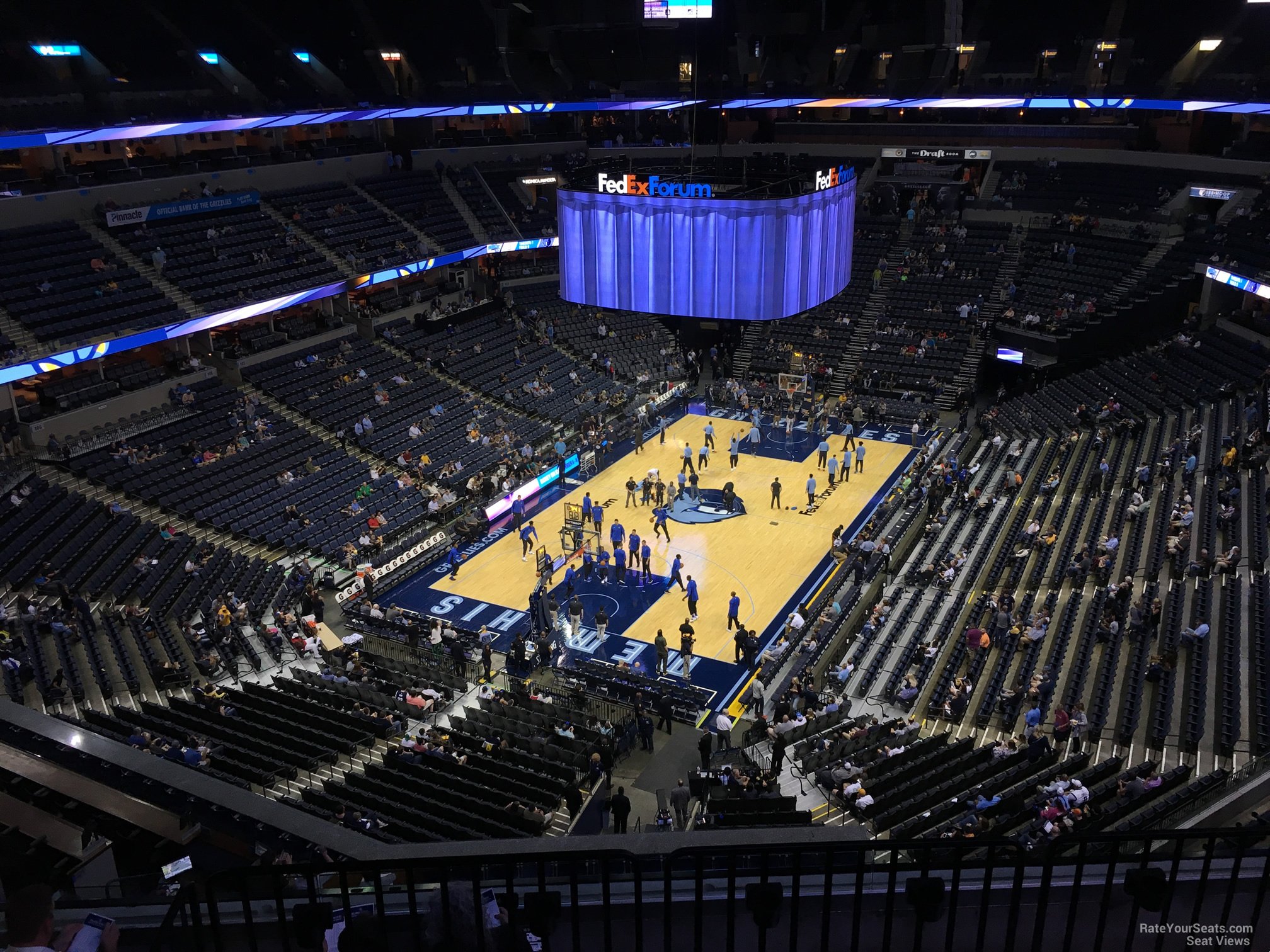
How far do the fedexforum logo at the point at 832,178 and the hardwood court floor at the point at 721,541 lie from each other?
9623 mm

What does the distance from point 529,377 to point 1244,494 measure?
75.1ft

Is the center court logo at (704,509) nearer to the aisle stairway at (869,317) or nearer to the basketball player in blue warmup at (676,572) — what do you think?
the basketball player in blue warmup at (676,572)

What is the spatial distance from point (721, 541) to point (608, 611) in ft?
14.8

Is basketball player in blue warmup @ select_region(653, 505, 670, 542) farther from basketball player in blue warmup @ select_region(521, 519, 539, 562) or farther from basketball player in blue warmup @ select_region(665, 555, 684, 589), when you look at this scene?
basketball player in blue warmup @ select_region(521, 519, 539, 562)

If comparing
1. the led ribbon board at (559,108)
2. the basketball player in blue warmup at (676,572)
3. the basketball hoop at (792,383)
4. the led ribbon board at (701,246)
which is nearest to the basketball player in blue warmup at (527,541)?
the basketball player in blue warmup at (676,572)

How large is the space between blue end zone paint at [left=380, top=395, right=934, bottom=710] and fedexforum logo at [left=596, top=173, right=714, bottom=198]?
9.38 metres

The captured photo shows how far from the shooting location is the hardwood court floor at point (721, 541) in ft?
74.3

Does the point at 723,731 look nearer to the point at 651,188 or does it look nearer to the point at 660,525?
the point at 660,525

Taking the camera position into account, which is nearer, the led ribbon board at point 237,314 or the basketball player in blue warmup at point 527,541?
the led ribbon board at point 237,314

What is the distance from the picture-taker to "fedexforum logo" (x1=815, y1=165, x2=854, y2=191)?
17359 millimetres

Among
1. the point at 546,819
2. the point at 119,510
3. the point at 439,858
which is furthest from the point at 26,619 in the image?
the point at 439,858

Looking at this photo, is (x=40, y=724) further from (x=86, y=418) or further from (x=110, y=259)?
(x=110, y=259)

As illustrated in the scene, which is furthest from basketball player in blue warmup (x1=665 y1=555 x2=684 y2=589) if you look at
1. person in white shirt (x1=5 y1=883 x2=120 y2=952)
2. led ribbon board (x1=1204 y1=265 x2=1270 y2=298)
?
led ribbon board (x1=1204 y1=265 x2=1270 y2=298)

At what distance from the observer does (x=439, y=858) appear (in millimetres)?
4469
